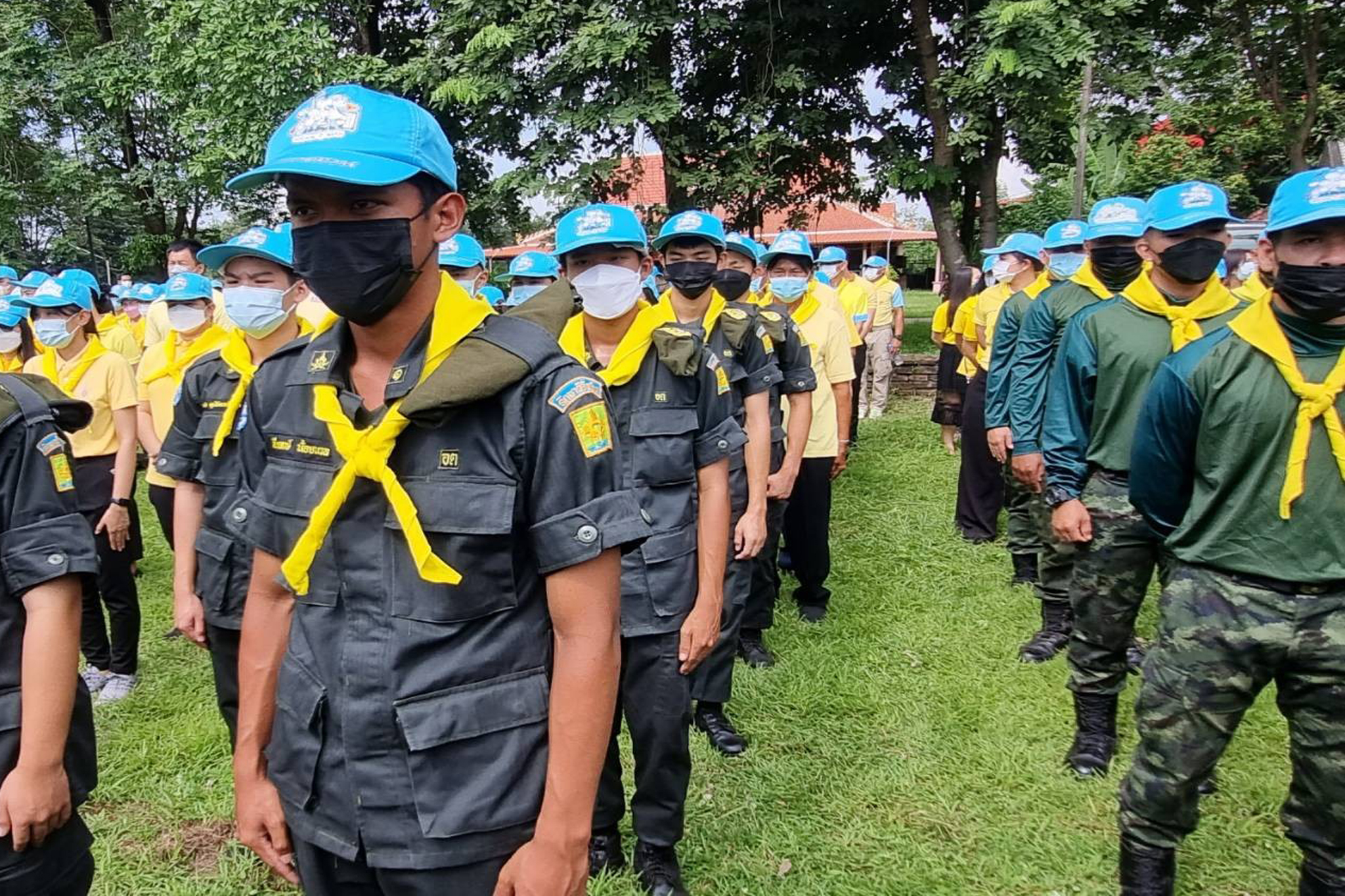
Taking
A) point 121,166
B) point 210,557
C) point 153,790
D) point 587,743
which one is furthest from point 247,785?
point 121,166

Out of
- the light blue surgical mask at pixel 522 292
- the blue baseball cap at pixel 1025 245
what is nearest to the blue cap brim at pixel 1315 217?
the blue baseball cap at pixel 1025 245

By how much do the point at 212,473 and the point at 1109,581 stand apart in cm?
349

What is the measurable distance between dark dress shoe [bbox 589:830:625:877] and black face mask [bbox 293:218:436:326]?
2.33 metres

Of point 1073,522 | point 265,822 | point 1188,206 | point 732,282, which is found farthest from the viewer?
point 732,282

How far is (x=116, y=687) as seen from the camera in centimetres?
499

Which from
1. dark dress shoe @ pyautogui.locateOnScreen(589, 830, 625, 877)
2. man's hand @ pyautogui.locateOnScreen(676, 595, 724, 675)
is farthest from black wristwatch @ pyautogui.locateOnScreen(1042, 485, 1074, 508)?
dark dress shoe @ pyautogui.locateOnScreen(589, 830, 625, 877)

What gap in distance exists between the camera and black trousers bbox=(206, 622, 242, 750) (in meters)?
3.28

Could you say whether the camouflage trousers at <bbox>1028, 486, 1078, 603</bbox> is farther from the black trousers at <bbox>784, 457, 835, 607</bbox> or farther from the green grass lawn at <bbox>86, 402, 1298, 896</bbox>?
the black trousers at <bbox>784, 457, 835, 607</bbox>

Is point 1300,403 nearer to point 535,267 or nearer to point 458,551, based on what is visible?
point 458,551

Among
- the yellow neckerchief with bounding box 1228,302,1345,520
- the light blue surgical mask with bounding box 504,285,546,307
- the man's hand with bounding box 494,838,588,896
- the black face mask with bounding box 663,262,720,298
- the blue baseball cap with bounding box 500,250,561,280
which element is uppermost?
the blue baseball cap with bounding box 500,250,561,280

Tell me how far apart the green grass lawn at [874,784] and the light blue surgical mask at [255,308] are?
2.01m

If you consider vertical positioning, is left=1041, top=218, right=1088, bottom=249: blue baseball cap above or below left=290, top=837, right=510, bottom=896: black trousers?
above

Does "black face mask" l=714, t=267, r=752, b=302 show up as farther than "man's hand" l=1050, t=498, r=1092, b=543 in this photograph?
Yes

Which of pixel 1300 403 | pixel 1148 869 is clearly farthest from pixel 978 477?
pixel 1300 403
